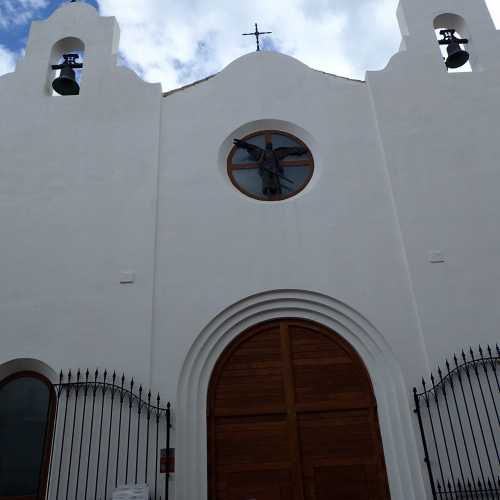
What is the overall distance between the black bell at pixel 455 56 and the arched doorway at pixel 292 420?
201 inches

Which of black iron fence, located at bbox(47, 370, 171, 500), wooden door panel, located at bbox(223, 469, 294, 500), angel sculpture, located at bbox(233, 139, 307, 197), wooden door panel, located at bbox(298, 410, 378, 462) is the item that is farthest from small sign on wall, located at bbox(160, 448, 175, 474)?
angel sculpture, located at bbox(233, 139, 307, 197)

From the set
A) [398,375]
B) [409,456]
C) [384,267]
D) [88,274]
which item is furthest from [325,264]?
[88,274]

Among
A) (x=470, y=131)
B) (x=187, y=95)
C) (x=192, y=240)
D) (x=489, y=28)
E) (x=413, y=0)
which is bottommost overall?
(x=192, y=240)

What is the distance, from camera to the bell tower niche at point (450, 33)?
8469 millimetres

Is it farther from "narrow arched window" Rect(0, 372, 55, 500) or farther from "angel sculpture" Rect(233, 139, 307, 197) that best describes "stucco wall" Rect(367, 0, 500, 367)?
"narrow arched window" Rect(0, 372, 55, 500)

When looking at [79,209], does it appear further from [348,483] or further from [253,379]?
[348,483]

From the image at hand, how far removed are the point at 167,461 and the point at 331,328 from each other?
2.49 m

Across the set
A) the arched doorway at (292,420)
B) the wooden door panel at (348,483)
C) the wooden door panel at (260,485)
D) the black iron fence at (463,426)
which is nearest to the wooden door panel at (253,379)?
the arched doorway at (292,420)

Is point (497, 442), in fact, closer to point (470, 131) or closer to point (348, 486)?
point (348, 486)

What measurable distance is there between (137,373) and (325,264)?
8.83ft

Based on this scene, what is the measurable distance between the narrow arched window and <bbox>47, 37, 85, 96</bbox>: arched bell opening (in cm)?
456

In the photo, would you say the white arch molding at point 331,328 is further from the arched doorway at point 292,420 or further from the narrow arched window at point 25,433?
the narrow arched window at point 25,433

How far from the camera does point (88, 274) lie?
22.1 ft

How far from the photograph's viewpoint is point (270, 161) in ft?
24.9
